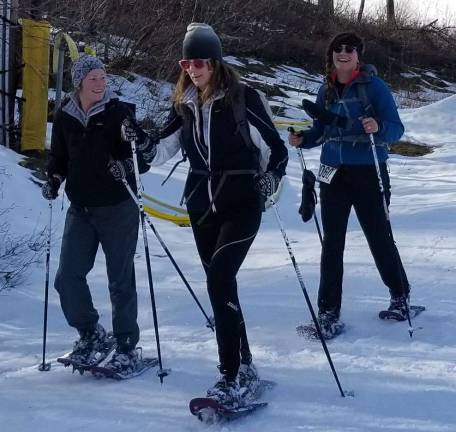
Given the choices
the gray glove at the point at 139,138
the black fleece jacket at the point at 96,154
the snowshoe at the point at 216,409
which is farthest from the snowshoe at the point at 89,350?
the gray glove at the point at 139,138

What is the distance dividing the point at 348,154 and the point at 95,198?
5.15 ft

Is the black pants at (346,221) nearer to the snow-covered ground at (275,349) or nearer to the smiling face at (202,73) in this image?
the snow-covered ground at (275,349)

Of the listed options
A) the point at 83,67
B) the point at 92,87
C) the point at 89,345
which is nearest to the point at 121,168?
the point at 92,87

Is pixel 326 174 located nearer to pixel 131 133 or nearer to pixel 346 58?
pixel 346 58

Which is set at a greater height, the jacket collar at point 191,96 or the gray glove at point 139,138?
the jacket collar at point 191,96

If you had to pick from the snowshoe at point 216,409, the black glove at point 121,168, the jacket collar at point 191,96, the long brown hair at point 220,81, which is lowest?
the snowshoe at point 216,409

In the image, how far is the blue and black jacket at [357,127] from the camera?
14.5 feet

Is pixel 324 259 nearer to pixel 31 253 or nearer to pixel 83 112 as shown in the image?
pixel 83 112

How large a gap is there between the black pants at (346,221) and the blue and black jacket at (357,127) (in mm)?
81

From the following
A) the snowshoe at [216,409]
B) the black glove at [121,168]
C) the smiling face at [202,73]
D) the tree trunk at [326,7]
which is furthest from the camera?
the tree trunk at [326,7]

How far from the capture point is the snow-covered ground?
11.6 ft

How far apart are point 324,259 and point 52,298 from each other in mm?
2669

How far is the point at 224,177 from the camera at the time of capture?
3.62 meters

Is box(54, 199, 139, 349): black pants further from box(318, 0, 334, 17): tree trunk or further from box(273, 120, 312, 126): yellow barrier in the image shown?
→ box(318, 0, 334, 17): tree trunk
